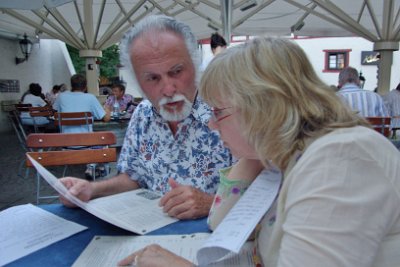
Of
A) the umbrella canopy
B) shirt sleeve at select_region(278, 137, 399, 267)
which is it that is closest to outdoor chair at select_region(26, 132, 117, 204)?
shirt sleeve at select_region(278, 137, 399, 267)

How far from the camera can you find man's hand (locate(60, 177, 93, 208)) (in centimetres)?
142

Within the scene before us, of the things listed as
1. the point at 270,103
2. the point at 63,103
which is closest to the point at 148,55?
the point at 270,103

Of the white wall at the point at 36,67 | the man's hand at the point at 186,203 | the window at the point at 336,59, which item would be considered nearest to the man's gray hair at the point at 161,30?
the man's hand at the point at 186,203

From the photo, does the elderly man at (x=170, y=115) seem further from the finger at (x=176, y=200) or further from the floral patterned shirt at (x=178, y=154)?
the finger at (x=176, y=200)

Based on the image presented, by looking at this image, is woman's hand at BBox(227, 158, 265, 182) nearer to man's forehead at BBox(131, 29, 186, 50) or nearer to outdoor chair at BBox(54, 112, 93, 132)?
man's forehead at BBox(131, 29, 186, 50)

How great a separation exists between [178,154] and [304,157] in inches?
39.2

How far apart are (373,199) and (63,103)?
5222 millimetres

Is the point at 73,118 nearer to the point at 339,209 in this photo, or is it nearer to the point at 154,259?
the point at 154,259

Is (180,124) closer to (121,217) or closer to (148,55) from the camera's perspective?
(148,55)

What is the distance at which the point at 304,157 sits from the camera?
78 centimetres

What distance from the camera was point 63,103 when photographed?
530 centimetres

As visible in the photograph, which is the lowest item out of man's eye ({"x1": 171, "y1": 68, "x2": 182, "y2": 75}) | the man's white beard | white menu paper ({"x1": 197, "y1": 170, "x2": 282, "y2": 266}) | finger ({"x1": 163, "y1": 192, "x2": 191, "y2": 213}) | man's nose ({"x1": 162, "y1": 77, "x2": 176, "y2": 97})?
finger ({"x1": 163, "y1": 192, "x2": 191, "y2": 213})

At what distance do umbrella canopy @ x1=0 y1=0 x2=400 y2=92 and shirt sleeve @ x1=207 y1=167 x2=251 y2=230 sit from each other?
5.18 meters

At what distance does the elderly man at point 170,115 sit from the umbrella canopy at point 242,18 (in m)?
4.55
